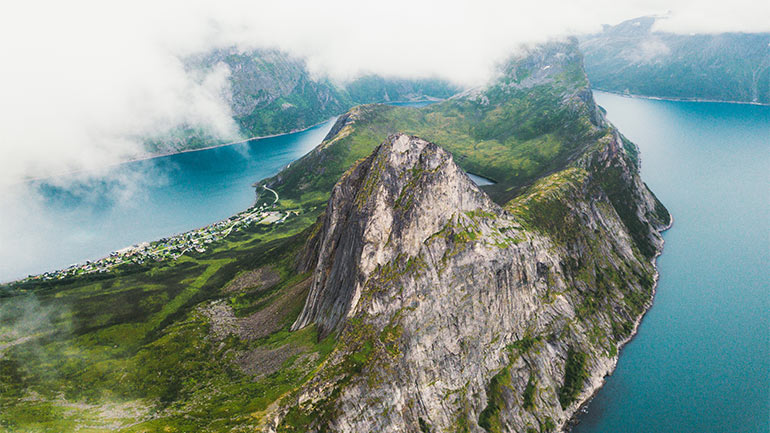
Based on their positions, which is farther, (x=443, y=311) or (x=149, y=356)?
(x=149, y=356)

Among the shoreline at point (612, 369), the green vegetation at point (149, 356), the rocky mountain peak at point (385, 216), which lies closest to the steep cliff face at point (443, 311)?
the rocky mountain peak at point (385, 216)

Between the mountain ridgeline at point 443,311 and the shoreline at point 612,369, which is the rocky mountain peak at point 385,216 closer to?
the mountain ridgeline at point 443,311

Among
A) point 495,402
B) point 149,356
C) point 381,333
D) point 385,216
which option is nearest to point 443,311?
point 381,333

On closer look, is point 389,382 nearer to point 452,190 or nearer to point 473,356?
point 473,356

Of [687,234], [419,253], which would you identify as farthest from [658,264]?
[419,253]

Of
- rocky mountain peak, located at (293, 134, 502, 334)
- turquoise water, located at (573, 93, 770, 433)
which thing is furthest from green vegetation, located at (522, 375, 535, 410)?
rocky mountain peak, located at (293, 134, 502, 334)

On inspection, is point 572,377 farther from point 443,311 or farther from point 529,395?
point 443,311

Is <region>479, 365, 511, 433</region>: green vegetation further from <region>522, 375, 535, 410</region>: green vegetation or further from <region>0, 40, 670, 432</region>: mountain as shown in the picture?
<region>522, 375, 535, 410</region>: green vegetation
